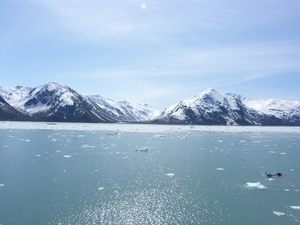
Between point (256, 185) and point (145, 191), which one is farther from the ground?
point (256, 185)

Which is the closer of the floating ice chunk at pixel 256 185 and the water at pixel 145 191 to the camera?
the water at pixel 145 191

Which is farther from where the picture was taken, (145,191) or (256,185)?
(256,185)

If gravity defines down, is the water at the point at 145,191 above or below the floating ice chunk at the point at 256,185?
below

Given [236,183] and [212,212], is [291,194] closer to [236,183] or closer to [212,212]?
[236,183]

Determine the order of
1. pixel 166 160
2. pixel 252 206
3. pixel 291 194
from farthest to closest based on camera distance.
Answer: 1. pixel 166 160
2. pixel 291 194
3. pixel 252 206

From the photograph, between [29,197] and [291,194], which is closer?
[29,197]

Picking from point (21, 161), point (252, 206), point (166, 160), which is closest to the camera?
point (252, 206)

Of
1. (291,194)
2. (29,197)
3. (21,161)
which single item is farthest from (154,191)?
(21,161)

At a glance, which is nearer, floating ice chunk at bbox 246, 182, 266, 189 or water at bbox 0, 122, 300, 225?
water at bbox 0, 122, 300, 225

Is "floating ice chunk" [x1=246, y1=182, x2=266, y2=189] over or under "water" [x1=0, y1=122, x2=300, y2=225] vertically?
over
